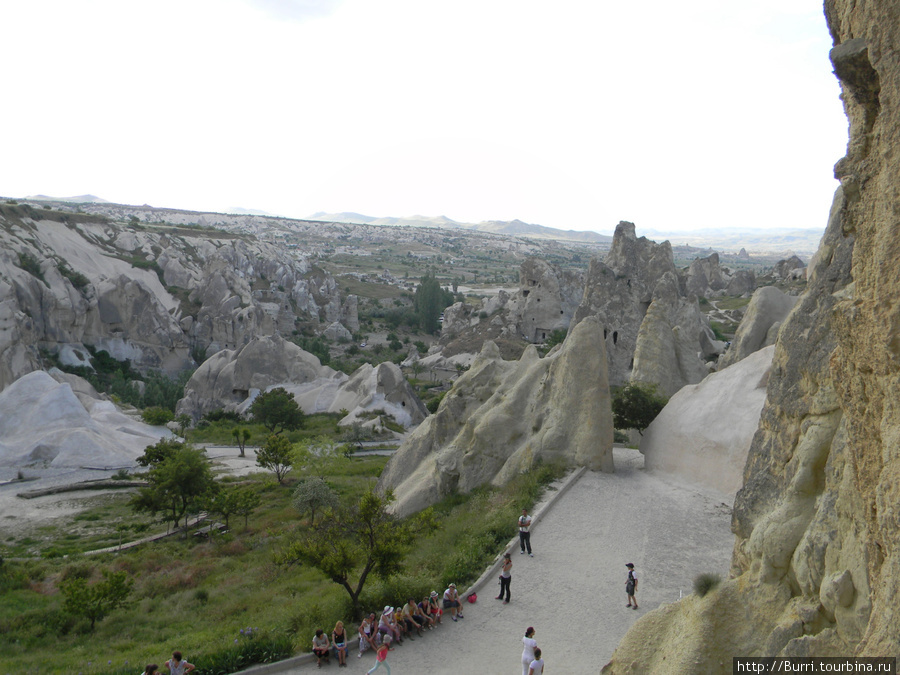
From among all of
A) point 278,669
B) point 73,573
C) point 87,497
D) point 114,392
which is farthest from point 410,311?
point 278,669

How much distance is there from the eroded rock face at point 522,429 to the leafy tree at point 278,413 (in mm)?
16637

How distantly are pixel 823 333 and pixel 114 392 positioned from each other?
4812cm

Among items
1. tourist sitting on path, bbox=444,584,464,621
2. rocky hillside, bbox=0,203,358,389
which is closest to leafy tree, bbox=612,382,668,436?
tourist sitting on path, bbox=444,584,464,621

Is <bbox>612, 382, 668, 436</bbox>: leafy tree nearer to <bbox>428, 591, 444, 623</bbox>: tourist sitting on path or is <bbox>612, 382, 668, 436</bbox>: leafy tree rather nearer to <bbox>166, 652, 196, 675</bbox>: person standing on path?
<bbox>428, 591, 444, 623</bbox>: tourist sitting on path

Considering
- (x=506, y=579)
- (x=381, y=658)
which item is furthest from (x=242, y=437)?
(x=381, y=658)

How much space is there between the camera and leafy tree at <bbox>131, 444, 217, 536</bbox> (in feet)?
71.0

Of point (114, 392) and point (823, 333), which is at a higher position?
point (823, 333)

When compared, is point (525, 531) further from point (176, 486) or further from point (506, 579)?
point (176, 486)

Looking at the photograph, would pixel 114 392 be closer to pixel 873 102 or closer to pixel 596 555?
pixel 596 555

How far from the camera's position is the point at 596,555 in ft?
43.3

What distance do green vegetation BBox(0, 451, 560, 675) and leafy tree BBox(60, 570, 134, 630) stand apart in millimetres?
251

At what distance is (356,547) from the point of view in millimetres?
11875

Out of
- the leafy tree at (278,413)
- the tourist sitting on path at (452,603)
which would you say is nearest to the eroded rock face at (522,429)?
the tourist sitting on path at (452,603)

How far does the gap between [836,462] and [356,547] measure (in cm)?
808
